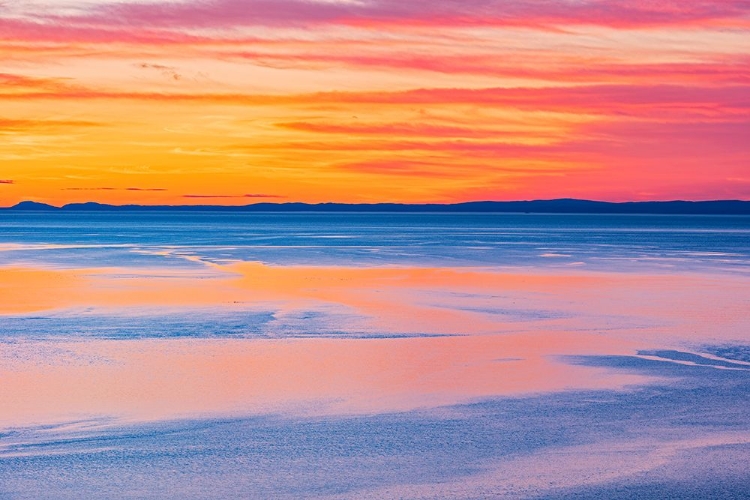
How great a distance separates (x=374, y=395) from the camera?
34.6 ft

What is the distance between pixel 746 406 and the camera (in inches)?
386

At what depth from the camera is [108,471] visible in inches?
296

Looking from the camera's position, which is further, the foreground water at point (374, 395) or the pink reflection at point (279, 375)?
the pink reflection at point (279, 375)

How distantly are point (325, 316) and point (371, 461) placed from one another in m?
10.1

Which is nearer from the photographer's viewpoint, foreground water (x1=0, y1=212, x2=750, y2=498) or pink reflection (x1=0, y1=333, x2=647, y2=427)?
foreground water (x1=0, y1=212, x2=750, y2=498)

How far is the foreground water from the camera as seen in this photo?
7.44 metres

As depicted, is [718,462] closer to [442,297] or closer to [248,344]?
[248,344]

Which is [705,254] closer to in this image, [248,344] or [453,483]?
[248,344]

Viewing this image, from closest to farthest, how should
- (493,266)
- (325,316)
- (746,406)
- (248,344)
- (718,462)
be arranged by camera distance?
(718,462), (746,406), (248,344), (325,316), (493,266)

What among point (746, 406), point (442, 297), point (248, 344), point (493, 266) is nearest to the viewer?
point (746, 406)

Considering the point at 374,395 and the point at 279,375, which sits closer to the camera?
the point at 374,395

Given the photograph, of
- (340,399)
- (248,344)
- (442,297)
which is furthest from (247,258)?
(340,399)

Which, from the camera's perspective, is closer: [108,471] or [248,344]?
→ [108,471]

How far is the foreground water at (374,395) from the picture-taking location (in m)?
7.44
